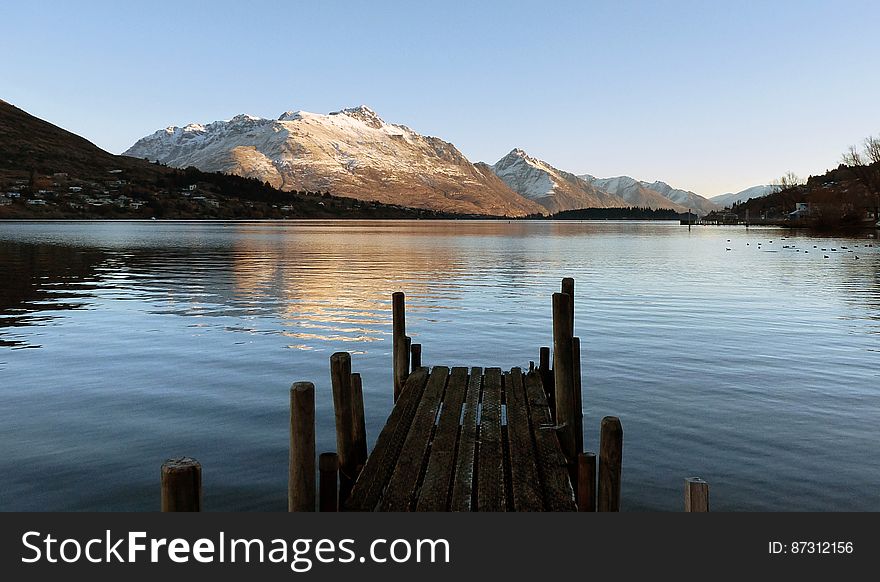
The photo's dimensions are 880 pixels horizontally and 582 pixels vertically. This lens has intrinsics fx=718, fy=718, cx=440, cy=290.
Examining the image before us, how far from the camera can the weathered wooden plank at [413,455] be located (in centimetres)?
982

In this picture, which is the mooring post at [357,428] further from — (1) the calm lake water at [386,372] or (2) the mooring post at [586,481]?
(2) the mooring post at [586,481]

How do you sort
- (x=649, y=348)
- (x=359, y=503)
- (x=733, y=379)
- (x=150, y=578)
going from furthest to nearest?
(x=649, y=348) → (x=733, y=379) → (x=359, y=503) → (x=150, y=578)

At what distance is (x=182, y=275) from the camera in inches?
2216

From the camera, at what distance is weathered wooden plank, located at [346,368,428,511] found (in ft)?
32.9

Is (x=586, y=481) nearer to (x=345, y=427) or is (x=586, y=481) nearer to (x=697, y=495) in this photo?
(x=697, y=495)

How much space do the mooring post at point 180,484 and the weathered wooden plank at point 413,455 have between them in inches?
122

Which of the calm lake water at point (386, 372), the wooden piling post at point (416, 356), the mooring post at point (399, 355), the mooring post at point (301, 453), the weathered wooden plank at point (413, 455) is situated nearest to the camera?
the mooring post at point (301, 453)

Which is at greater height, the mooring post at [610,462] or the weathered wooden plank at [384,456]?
the mooring post at [610,462]

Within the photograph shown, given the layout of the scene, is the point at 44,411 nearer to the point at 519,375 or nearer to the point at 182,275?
the point at 519,375

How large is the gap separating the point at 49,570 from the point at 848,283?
5423 centimetres

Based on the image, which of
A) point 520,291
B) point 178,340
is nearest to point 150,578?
point 178,340

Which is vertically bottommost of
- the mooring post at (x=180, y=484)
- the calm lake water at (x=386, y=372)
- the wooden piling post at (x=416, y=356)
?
the calm lake water at (x=386, y=372)

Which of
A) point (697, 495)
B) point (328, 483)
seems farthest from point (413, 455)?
point (697, 495)

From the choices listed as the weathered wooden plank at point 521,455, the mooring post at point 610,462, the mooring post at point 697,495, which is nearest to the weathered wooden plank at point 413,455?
the weathered wooden plank at point 521,455
